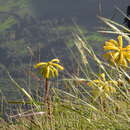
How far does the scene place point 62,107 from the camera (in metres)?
2.64

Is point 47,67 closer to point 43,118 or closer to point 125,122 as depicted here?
point 43,118

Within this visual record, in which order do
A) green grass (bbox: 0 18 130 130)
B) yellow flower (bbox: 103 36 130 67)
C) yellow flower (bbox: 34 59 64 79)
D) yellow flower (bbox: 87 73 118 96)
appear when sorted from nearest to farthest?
green grass (bbox: 0 18 130 130), yellow flower (bbox: 87 73 118 96), yellow flower (bbox: 103 36 130 67), yellow flower (bbox: 34 59 64 79)

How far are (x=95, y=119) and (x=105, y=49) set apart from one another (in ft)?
2.56

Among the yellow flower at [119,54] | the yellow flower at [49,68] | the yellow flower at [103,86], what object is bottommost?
the yellow flower at [49,68]

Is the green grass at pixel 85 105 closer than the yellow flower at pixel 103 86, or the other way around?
the green grass at pixel 85 105

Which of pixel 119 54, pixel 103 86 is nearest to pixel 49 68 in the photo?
pixel 119 54

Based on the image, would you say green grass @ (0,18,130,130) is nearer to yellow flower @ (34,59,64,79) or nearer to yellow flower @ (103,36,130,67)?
yellow flower @ (103,36,130,67)

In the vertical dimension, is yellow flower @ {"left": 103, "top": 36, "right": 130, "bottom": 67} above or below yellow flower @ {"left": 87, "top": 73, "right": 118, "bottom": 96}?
above

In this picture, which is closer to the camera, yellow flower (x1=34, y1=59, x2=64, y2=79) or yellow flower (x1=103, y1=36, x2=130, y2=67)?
yellow flower (x1=103, y1=36, x2=130, y2=67)

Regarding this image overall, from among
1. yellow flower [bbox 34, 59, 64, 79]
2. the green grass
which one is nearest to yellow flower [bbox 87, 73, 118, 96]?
the green grass

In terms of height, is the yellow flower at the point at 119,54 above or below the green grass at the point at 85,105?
above

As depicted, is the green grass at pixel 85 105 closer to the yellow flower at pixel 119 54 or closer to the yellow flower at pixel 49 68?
the yellow flower at pixel 119 54

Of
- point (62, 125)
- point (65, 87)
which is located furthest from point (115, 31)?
point (65, 87)

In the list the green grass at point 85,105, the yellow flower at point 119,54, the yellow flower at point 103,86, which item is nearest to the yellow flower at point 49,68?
the green grass at point 85,105
